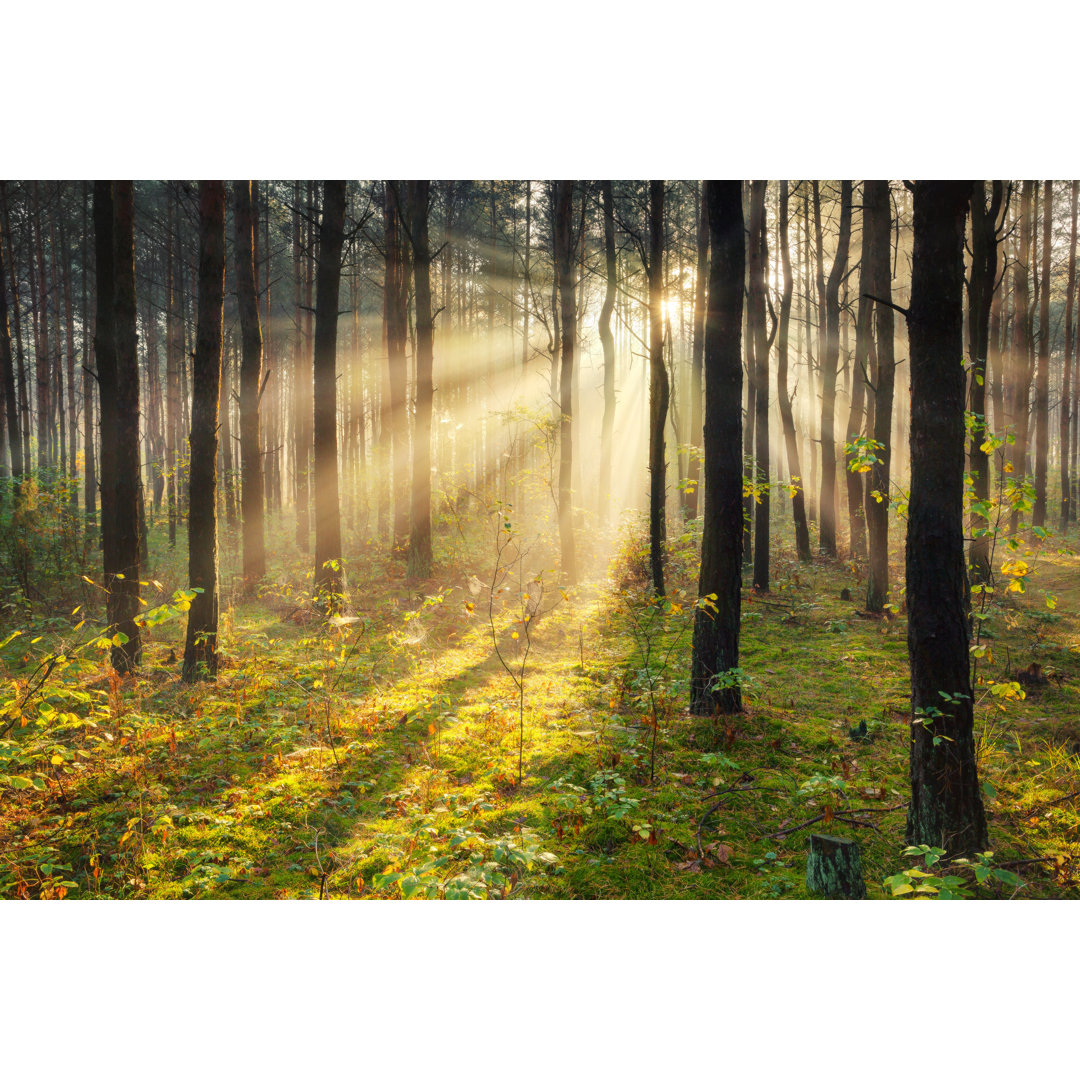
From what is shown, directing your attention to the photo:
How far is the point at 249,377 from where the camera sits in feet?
36.1

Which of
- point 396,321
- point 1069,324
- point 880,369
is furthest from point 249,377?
point 1069,324

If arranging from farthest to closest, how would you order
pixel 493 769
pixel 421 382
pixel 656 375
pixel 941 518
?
pixel 421 382, pixel 656 375, pixel 493 769, pixel 941 518

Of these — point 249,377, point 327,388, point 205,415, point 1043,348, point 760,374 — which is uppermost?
point 1043,348

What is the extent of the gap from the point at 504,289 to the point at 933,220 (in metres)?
23.3

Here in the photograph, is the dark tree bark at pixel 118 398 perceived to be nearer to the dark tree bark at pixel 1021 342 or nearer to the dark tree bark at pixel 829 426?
→ the dark tree bark at pixel 829 426

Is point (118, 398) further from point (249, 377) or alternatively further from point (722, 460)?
point (722, 460)

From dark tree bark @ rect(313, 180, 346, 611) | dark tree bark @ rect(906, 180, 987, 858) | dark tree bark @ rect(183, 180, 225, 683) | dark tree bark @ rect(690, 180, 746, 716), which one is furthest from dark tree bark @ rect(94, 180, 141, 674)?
dark tree bark @ rect(906, 180, 987, 858)

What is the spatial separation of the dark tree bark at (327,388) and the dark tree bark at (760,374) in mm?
7391

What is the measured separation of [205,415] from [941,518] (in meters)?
7.14

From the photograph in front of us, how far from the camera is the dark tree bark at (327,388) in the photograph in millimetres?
10031

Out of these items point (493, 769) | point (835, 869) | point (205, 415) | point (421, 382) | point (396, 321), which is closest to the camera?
point (835, 869)

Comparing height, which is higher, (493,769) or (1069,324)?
(1069,324)

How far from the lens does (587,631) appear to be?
9844 millimetres

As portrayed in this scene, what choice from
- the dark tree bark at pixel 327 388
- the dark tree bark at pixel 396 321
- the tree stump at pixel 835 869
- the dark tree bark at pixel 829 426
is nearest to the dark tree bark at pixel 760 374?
the dark tree bark at pixel 829 426
